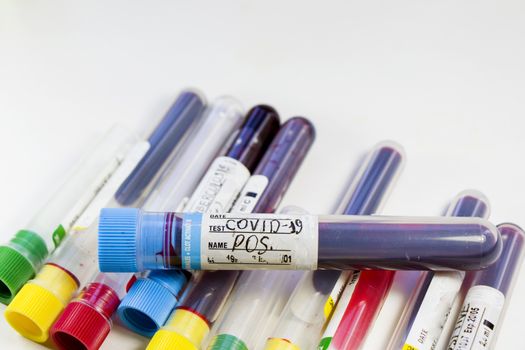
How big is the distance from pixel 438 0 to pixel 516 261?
497 mm

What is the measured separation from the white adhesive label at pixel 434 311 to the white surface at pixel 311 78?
0.17 metres

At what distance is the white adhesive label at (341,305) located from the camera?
0.79 m

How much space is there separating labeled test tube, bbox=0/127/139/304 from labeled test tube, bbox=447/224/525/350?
450 mm

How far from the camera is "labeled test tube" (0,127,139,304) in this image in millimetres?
817

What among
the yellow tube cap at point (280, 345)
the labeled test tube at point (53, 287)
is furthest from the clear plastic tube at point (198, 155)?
the yellow tube cap at point (280, 345)

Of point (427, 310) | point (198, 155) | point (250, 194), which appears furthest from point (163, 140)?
point (427, 310)

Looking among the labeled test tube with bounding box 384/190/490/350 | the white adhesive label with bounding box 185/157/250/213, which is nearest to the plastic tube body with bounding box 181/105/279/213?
the white adhesive label with bounding box 185/157/250/213

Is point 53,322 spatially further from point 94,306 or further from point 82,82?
point 82,82

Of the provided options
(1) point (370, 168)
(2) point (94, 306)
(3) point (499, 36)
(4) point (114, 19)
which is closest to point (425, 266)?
(1) point (370, 168)

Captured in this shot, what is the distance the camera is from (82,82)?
3.51ft

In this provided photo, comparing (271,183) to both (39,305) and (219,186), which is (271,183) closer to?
(219,186)

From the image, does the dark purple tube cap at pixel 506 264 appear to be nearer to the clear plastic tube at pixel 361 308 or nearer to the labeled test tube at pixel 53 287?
the clear plastic tube at pixel 361 308

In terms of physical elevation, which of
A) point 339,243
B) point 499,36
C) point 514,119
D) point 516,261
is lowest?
point 339,243

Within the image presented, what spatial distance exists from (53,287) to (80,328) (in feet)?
0.22
